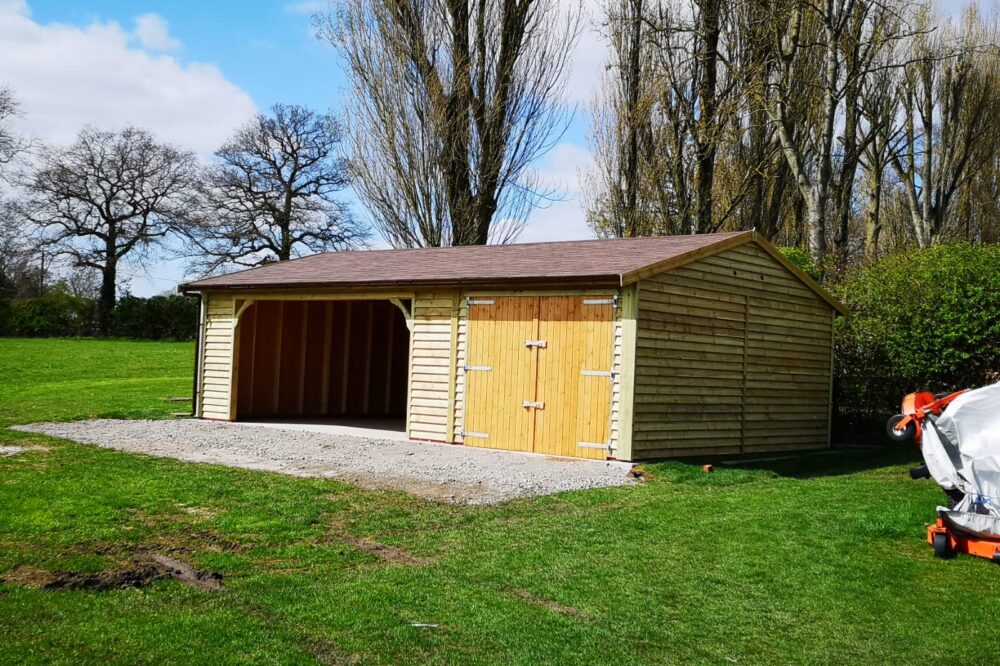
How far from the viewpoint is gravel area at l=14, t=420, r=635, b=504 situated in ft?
30.6

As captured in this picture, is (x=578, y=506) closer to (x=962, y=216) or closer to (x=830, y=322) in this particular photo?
(x=830, y=322)

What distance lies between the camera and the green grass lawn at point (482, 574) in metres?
4.61

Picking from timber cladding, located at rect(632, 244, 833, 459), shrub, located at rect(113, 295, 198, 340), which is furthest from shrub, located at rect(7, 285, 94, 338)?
timber cladding, located at rect(632, 244, 833, 459)

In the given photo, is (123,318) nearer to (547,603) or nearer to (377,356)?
(377,356)

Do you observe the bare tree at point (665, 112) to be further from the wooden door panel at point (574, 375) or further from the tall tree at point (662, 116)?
the wooden door panel at point (574, 375)

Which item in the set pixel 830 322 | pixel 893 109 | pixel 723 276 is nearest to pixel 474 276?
pixel 723 276

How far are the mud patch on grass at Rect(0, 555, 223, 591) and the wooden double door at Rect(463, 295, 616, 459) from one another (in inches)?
262

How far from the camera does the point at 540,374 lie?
12297 mm

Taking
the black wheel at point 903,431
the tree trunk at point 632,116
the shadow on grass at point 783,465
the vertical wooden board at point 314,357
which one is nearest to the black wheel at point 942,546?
the black wheel at point 903,431

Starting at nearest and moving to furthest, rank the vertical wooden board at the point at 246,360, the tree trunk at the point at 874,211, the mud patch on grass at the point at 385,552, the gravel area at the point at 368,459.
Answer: the mud patch on grass at the point at 385,552
the gravel area at the point at 368,459
the vertical wooden board at the point at 246,360
the tree trunk at the point at 874,211

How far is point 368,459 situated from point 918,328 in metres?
8.71

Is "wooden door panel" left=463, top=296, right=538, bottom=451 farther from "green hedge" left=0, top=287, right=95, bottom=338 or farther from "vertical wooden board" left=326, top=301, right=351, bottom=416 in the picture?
"green hedge" left=0, top=287, right=95, bottom=338

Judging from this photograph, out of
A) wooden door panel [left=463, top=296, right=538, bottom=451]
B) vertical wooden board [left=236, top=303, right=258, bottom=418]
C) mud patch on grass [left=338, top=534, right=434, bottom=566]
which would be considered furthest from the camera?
vertical wooden board [left=236, top=303, right=258, bottom=418]

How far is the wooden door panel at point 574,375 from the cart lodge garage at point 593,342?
2 centimetres
